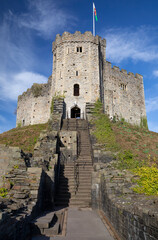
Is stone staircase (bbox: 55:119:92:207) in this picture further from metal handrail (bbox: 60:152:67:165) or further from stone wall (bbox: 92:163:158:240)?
stone wall (bbox: 92:163:158:240)

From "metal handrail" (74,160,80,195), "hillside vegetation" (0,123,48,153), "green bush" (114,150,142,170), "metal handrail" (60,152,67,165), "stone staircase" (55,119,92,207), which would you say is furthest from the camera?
"hillside vegetation" (0,123,48,153)

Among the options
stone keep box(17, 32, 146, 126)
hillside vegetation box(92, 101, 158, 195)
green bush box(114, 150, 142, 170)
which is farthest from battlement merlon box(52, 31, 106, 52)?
green bush box(114, 150, 142, 170)

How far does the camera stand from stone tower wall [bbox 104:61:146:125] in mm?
31002

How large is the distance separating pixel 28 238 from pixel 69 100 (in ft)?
71.1

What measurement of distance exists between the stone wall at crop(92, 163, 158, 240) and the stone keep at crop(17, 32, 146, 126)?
53.4 feet

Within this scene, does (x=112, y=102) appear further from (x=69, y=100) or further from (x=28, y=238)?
(x=28, y=238)

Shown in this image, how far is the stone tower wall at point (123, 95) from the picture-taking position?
1221 inches

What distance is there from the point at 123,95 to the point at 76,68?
427 inches

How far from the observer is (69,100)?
26047 mm

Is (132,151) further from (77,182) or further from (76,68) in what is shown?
(76,68)

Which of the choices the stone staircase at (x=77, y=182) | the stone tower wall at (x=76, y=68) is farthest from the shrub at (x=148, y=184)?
the stone tower wall at (x=76, y=68)

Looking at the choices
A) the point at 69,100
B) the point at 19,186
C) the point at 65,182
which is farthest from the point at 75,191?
the point at 69,100

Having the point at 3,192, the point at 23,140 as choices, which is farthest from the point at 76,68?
the point at 3,192

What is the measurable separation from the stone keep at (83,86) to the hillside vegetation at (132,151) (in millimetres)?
3902
